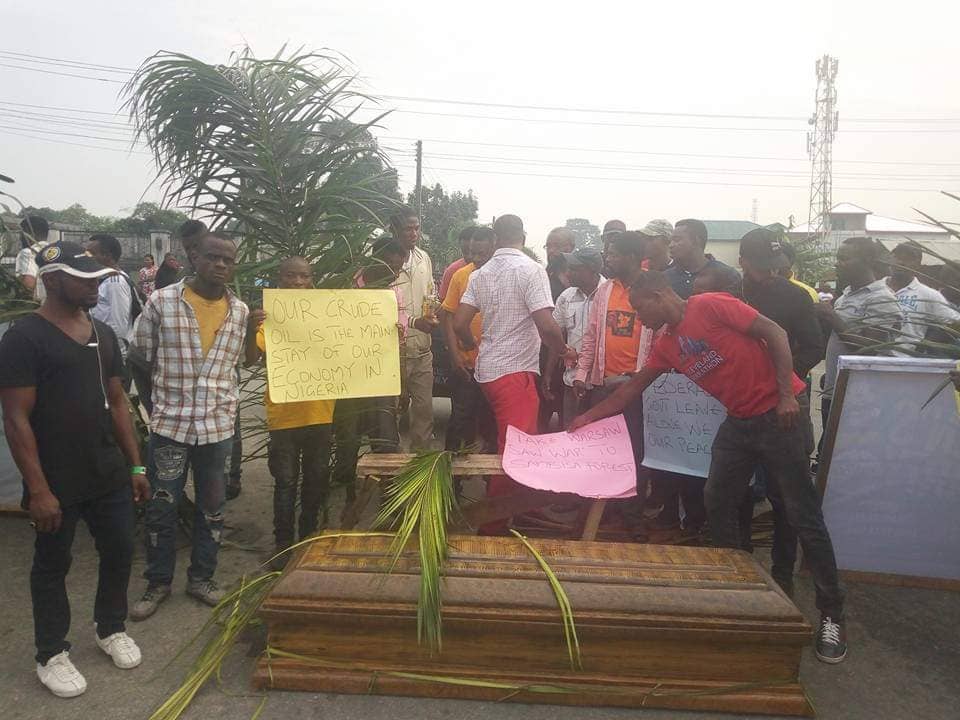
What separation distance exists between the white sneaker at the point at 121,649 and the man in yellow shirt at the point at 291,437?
1.05m

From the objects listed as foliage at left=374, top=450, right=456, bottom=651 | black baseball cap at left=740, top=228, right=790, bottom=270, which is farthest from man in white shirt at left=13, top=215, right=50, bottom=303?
black baseball cap at left=740, top=228, right=790, bottom=270

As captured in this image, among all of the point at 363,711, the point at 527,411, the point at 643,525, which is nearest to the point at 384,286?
the point at 527,411

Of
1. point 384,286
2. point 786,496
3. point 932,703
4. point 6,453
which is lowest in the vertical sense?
point 932,703

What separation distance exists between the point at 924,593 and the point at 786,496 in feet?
4.70

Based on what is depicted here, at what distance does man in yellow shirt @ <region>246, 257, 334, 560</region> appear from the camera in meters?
4.26

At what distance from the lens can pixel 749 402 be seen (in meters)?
3.60

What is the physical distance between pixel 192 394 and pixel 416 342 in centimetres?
209

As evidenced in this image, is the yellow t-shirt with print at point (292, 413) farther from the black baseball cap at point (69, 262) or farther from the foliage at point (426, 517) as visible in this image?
the black baseball cap at point (69, 262)

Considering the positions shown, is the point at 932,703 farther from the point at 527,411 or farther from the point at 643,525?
the point at 527,411

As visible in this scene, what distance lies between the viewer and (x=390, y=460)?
13.0ft

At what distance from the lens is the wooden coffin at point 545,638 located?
2961 mm

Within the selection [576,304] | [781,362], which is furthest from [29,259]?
[781,362]

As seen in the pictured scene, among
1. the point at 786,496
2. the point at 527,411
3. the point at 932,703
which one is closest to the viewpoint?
the point at 932,703

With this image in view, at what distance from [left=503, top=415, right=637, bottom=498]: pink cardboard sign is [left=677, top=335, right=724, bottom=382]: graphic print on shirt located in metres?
0.57
